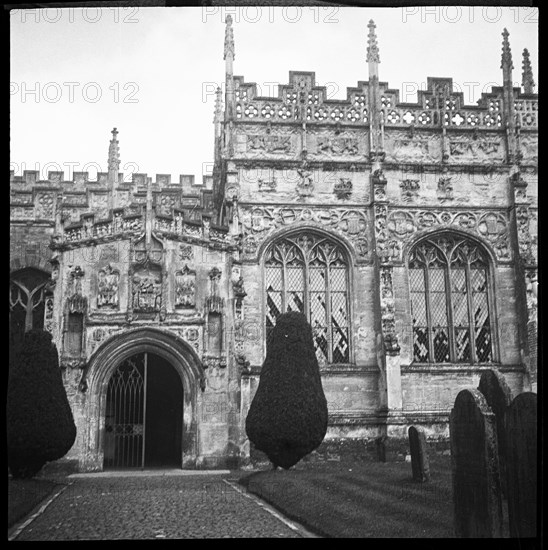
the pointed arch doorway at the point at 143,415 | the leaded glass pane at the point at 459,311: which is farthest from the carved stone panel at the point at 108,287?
the leaded glass pane at the point at 459,311

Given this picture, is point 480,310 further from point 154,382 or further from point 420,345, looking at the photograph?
point 154,382

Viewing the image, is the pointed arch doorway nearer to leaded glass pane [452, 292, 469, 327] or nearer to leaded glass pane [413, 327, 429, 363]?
leaded glass pane [413, 327, 429, 363]

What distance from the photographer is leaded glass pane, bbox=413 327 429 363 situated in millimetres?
16766

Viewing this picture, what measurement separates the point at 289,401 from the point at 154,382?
3.47 metres

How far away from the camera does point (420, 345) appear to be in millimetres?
16828

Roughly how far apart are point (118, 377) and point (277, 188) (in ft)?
19.9

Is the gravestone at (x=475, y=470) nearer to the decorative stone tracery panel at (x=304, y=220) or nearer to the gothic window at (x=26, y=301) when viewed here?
the gothic window at (x=26, y=301)

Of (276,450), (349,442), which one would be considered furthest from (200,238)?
(349,442)

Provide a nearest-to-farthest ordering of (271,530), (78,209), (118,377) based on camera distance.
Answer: (271,530) → (118,377) → (78,209)

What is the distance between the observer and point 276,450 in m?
12.9

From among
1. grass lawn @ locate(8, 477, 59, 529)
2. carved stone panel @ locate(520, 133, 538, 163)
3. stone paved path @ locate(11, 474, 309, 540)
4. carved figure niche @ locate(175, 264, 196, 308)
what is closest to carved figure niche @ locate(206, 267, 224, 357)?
Result: carved figure niche @ locate(175, 264, 196, 308)

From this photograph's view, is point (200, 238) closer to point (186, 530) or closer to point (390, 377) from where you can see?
point (390, 377)

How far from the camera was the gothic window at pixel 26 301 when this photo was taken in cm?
1290

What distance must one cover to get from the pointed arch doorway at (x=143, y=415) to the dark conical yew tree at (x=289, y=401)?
1704 millimetres
